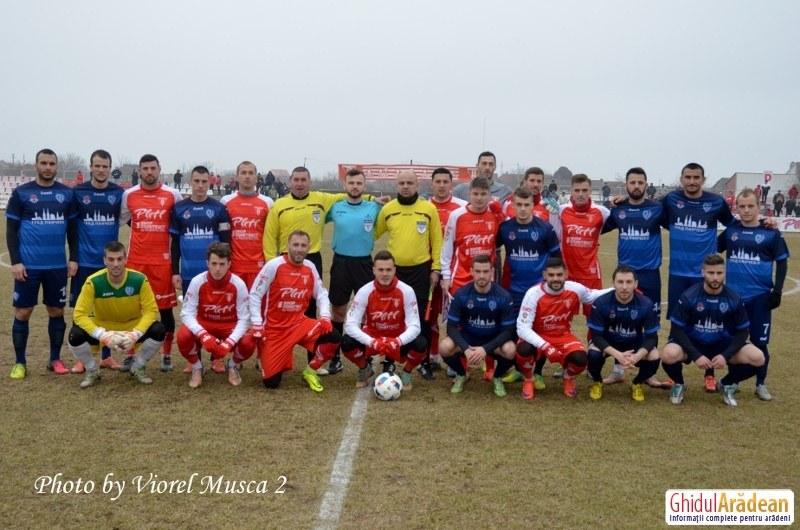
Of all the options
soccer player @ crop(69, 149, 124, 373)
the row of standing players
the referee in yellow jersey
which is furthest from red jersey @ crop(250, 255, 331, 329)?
soccer player @ crop(69, 149, 124, 373)

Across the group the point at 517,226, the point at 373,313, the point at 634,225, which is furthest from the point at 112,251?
the point at 634,225

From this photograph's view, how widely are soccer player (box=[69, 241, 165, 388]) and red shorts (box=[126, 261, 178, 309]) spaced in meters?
0.43

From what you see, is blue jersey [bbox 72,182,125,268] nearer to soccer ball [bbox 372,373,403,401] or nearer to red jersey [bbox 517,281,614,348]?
soccer ball [bbox 372,373,403,401]

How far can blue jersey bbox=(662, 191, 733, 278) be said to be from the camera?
6.61 metres

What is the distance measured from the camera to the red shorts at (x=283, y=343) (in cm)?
620

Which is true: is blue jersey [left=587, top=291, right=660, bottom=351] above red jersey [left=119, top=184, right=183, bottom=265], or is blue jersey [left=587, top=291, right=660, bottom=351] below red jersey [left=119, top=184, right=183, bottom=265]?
below

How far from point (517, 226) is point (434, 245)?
799 mm

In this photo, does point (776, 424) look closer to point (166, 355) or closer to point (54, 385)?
point (166, 355)

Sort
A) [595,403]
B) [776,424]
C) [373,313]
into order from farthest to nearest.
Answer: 1. [373,313]
2. [595,403]
3. [776,424]

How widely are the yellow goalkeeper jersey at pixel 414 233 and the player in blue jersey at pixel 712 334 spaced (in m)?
2.21

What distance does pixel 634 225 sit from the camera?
6.75m

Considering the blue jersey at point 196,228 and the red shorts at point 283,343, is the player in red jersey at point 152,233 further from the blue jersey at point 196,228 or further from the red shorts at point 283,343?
the red shorts at point 283,343

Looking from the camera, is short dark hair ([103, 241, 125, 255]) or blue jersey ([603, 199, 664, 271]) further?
blue jersey ([603, 199, 664, 271])

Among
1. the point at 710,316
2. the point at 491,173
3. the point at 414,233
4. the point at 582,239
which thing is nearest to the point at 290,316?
the point at 414,233
